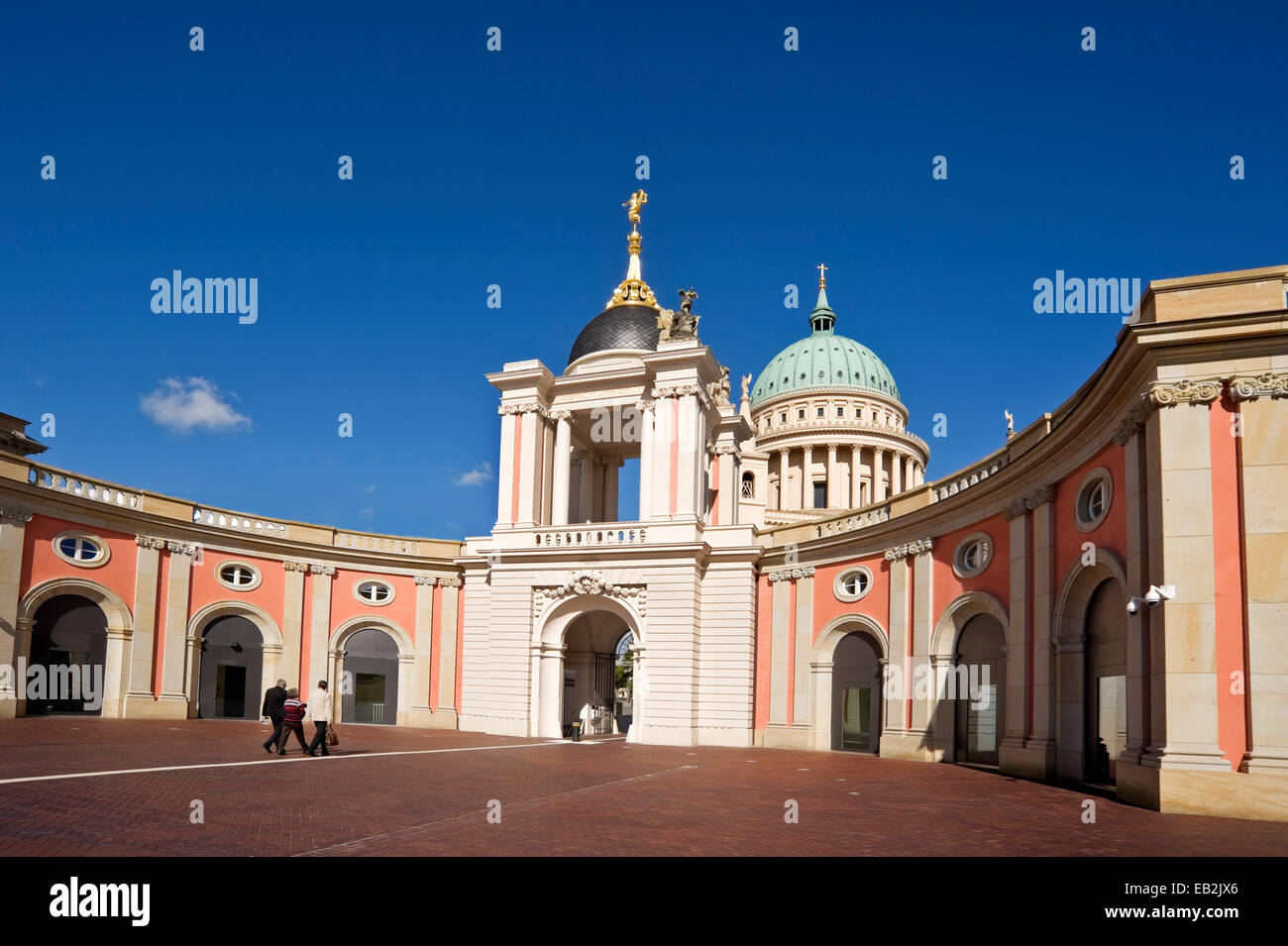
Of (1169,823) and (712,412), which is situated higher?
(712,412)

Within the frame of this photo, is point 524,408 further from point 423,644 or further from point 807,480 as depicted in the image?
point 807,480

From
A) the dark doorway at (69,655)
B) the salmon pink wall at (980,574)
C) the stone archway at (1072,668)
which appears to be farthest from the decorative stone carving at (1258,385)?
the dark doorway at (69,655)

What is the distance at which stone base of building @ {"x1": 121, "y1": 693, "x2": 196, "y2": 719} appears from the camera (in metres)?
33.0

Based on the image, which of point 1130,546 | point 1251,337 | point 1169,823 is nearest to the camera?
point 1169,823

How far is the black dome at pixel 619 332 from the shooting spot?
41.2 metres

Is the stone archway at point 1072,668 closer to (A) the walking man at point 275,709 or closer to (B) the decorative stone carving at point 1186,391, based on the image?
(B) the decorative stone carving at point 1186,391

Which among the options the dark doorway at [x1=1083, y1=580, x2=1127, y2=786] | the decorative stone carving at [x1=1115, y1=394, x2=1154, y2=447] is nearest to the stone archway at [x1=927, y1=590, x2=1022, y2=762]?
the dark doorway at [x1=1083, y1=580, x2=1127, y2=786]

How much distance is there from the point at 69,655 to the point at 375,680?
10.3 metres

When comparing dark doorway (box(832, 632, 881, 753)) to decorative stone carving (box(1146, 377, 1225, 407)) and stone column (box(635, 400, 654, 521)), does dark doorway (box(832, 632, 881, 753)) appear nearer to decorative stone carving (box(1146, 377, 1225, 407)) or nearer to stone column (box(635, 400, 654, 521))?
stone column (box(635, 400, 654, 521))

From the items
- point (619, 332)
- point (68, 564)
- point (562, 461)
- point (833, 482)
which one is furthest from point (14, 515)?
point (833, 482)
